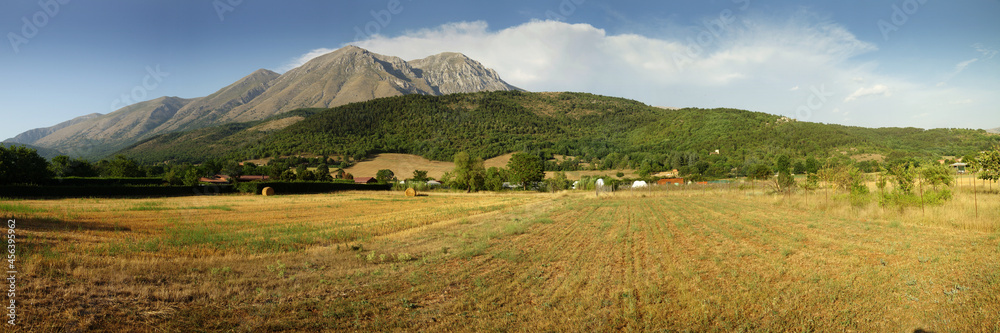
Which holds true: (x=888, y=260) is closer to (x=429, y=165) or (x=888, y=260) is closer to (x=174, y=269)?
(x=174, y=269)

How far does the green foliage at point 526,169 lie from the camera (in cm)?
7975

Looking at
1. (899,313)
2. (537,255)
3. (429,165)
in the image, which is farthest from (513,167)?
(899,313)

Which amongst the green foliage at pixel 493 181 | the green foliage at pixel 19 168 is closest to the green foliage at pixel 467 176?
the green foliage at pixel 493 181

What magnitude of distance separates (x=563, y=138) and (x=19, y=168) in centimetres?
15700

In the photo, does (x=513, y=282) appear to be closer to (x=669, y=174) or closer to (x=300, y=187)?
(x=300, y=187)

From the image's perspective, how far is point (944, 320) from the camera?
545 cm

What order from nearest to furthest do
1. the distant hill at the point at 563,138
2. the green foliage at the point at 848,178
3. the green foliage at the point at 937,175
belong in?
the green foliage at the point at 937,175
the green foliage at the point at 848,178
the distant hill at the point at 563,138

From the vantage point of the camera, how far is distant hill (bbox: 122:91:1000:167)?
4395 inches

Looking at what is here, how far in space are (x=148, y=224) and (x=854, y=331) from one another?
22553 mm

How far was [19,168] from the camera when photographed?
36344 millimetres

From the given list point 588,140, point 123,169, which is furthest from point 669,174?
point 123,169

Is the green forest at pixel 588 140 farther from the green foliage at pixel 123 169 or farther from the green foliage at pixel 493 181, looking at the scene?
the green foliage at pixel 123 169

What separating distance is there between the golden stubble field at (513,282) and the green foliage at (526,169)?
65.9m

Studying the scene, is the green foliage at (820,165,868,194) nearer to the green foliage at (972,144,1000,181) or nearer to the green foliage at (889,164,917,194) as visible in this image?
the green foliage at (889,164,917,194)
